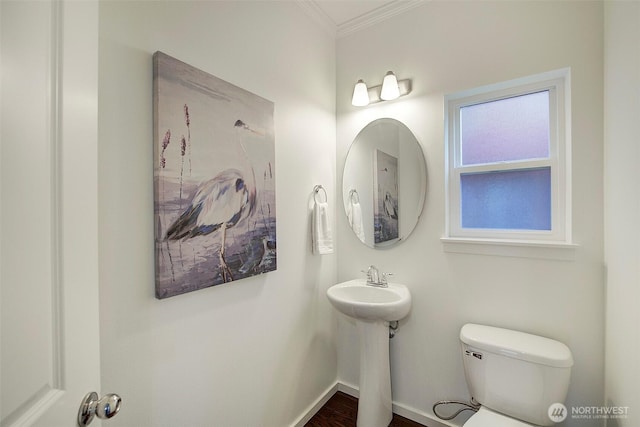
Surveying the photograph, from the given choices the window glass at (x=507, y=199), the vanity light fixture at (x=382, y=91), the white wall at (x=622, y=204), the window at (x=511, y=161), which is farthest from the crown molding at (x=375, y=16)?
the window glass at (x=507, y=199)

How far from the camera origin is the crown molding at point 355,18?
70.1 inches

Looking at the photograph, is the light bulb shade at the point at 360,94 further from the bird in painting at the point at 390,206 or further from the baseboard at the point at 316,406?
the baseboard at the point at 316,406

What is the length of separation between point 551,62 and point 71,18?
1910mm

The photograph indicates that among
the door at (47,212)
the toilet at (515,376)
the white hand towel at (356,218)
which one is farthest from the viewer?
the white hand towel at (356,218)

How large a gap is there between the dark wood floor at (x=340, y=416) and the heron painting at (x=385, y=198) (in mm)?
1144

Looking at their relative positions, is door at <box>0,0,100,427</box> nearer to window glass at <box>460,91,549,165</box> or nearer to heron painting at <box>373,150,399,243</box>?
heron painting at <box>373,150,399,243</box>

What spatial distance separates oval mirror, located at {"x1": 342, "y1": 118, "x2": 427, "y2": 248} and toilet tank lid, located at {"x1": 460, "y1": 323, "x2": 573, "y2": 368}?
0.67 m

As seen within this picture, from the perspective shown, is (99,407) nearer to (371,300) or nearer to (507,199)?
(371,300)

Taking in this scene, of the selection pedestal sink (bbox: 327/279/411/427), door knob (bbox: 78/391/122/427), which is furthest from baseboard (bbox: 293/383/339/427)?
door knob (bbox: 78/391/122/427)

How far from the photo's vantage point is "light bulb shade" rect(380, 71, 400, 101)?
5.81ft

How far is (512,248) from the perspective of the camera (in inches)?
59.5

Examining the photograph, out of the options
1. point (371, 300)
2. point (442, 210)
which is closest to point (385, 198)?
point (442, 210)

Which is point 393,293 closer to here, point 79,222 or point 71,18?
point 79,222

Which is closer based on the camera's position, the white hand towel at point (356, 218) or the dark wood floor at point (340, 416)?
the dark wood floor at point (340, 416)
